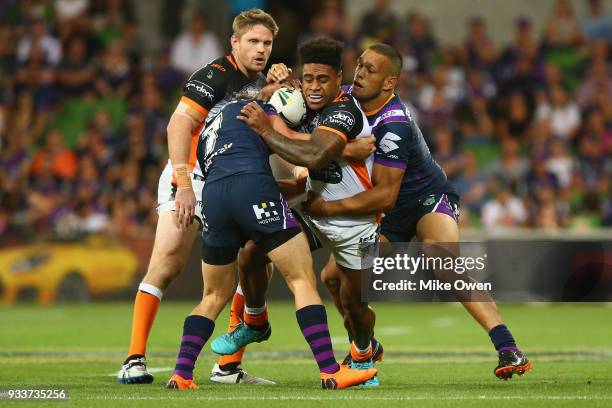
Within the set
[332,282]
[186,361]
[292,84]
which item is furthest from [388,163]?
[186,361]

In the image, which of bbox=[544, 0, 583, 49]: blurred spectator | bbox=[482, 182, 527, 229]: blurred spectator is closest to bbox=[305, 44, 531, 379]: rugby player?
bbox=[482, 182, 527, 229]: blurred spectator

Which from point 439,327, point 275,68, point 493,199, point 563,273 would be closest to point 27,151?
point 493,199

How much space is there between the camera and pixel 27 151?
1997 centimetres

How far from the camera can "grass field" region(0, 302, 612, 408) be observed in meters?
6.48

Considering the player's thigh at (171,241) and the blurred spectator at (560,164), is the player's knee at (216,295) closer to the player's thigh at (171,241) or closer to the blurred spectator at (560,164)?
the player's thigh at (171,241)

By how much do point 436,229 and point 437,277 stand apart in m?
0.33

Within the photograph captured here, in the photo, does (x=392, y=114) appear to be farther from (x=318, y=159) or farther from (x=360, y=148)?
(x=318, y=159)

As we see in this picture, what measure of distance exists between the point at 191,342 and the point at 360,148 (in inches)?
60.8

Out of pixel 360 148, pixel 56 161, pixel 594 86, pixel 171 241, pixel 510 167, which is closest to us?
pixel 360 148

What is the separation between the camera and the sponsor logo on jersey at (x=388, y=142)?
743cm

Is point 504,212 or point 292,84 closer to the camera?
point 292,84

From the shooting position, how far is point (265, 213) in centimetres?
684

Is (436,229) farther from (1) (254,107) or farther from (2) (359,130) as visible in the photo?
(1) (254,107)

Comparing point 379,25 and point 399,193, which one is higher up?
point 379,25
